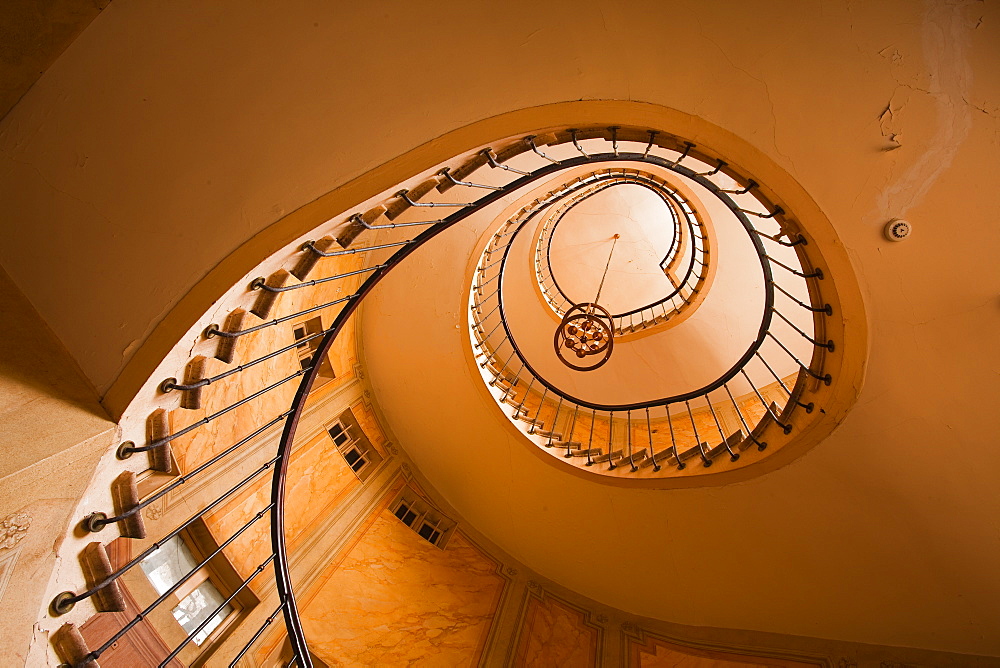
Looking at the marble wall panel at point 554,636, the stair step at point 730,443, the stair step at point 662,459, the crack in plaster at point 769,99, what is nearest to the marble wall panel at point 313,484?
the marble wall panel at point 554,636

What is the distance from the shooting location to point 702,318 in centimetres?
816

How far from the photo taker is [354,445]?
581 cm

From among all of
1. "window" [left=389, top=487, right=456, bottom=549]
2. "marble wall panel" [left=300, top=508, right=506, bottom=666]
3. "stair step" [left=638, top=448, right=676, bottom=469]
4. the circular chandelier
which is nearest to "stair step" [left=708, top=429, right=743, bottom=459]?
"stair step" [left=638, top=448, right=676, bottom=469]

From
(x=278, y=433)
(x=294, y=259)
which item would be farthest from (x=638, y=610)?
(x=294, y=259)

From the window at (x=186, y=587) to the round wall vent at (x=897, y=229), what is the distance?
5103mm

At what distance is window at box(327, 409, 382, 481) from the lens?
5.58 meters

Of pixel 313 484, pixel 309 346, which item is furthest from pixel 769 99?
pixel 313 484

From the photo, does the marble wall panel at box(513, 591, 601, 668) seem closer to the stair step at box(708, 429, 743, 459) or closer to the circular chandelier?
the stair step at box(708, 429, 743, 459)

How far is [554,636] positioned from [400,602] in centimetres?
178

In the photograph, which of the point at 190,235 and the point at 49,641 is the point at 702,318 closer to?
the point at 190,235

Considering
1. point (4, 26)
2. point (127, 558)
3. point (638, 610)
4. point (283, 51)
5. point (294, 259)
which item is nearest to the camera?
point (4, 26)

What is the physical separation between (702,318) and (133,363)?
26.6ft

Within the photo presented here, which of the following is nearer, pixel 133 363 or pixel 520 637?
pixel 133 363

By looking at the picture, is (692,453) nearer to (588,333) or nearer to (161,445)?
(588,333)
